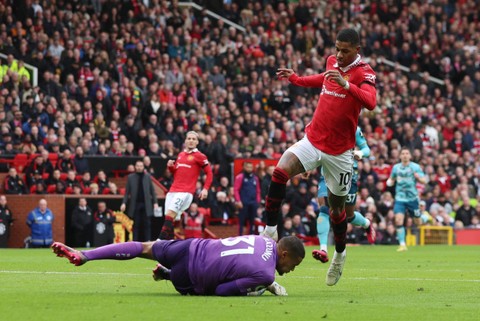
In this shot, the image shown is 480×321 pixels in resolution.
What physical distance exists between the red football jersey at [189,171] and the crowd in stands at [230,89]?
6243mm

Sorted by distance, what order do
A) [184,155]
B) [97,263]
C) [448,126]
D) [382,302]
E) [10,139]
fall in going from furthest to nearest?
[448,126] < [10,139] < [184,155] < [97,263] < [382,302]

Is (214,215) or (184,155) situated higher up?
(184,155)

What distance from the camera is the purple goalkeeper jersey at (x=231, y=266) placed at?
1118 centimetres

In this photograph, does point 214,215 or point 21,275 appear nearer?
point 21,275

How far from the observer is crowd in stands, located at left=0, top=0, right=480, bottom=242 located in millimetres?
30688

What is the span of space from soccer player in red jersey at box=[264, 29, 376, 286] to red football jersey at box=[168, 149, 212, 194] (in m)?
9.65

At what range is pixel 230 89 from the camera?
1448 inches

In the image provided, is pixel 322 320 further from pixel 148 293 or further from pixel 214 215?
pixel 214 215

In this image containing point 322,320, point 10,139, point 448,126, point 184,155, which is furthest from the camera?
point 448,126

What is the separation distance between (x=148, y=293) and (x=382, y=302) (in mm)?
2441

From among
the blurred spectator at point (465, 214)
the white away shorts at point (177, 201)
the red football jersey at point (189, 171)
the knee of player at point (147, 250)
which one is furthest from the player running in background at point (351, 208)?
the blurred spectator at point (465, 214)

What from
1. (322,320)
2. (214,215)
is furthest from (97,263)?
(214,215)

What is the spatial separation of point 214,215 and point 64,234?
188 inches

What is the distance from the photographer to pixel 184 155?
927 inches
